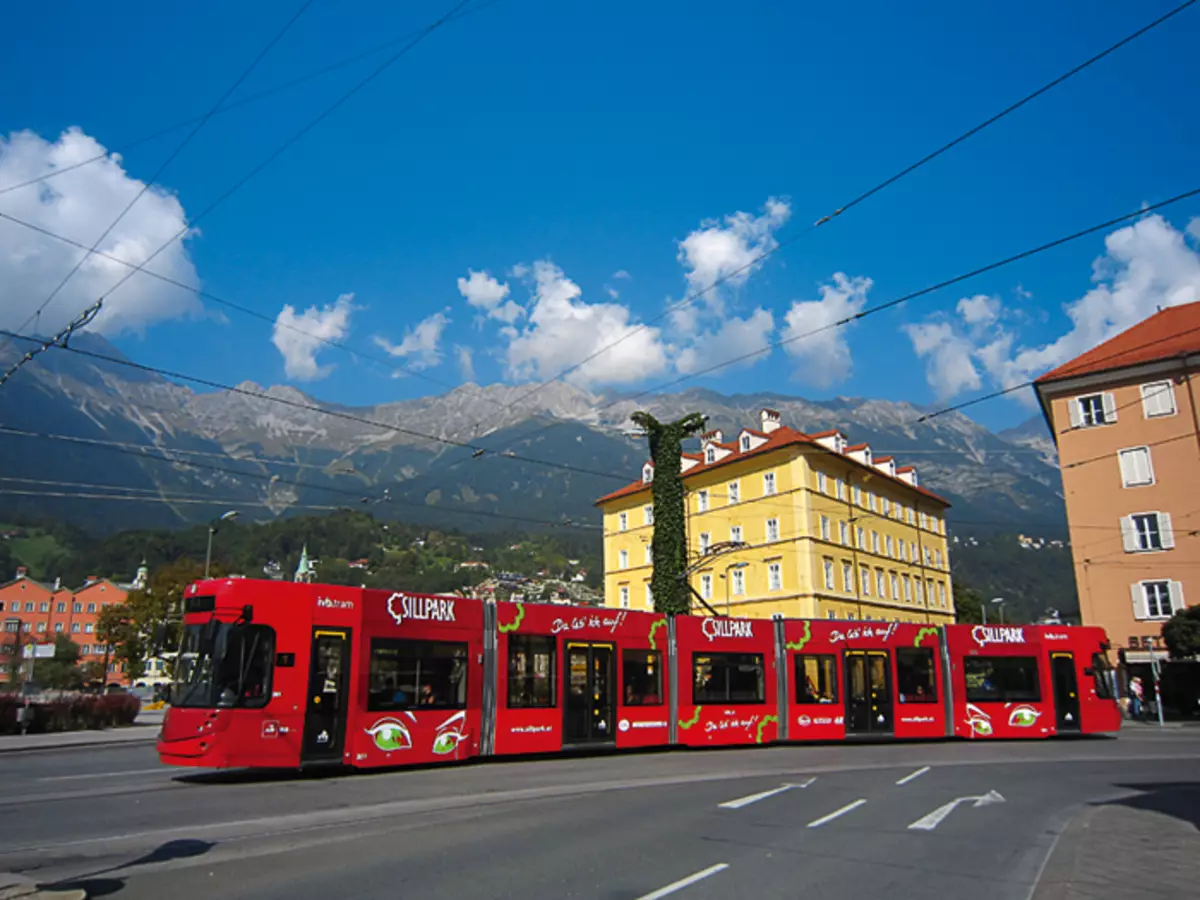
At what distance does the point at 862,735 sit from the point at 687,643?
232 inches

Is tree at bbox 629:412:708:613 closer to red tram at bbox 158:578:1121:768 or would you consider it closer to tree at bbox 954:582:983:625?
red tram at bbox 158:578:1121:768

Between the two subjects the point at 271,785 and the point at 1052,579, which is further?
the point at 1052,579

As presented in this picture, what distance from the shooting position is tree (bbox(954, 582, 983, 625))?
86.7 meters

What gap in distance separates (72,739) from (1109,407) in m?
43.7

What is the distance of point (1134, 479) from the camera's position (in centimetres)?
3978

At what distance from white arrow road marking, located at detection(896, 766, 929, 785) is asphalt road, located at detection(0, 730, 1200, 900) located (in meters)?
0.10

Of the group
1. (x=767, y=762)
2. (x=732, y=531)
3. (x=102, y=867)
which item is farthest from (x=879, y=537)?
(x=102, y=867)

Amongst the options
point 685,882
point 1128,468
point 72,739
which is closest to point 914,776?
point 685,882

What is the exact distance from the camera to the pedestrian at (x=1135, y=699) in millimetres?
36531

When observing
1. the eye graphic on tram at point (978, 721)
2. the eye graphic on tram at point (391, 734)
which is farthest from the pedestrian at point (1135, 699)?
the eye graphic on tram at point (391, 734)

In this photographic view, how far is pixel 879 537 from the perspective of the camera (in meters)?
58.5

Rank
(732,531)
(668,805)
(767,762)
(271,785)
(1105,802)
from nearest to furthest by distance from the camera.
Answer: (668,805) → (1105,802) → (271,785) → (767,762) → (732,531)

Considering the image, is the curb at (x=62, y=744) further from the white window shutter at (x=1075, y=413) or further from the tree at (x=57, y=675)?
the white window shutter at (x=1075, y=413)

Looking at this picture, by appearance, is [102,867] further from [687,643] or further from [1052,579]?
[1052,579]
